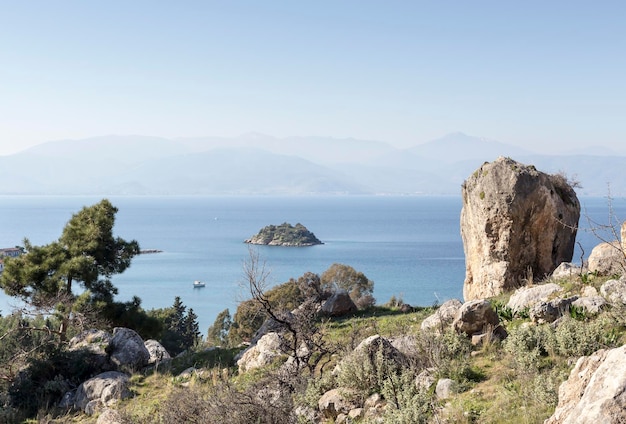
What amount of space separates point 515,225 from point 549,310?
8.27 metres

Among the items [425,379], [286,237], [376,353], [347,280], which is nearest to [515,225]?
[376,353]

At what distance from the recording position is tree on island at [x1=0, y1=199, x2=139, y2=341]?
66.7ft

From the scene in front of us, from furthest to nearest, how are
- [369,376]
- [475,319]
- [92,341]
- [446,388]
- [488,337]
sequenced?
[92,341] < [475,319] < [488,337] < [369,376] < [446,388]

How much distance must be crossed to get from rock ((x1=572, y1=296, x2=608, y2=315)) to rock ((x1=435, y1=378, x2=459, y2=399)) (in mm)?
3615

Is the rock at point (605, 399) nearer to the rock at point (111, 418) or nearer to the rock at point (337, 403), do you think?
the rock at point (337, 403)

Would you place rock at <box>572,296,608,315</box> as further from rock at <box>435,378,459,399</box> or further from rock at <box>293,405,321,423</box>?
rock at <box>293,405,321,423</box>

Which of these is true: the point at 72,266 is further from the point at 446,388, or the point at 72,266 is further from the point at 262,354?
the point at 446,388

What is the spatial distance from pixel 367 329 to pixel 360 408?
754cm

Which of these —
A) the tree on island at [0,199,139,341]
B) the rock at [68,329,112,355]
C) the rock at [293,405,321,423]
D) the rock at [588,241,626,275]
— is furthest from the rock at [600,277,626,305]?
the tree on island at [0,199,139,341]

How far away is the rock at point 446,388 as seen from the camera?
27.5 ft

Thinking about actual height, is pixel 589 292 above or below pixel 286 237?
above

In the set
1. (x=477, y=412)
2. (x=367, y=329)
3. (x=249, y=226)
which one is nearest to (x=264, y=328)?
(x=367, y=329)

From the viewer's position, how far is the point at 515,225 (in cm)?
1864

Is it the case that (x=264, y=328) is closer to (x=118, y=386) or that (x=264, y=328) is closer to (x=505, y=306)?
(x=118, y=386)
